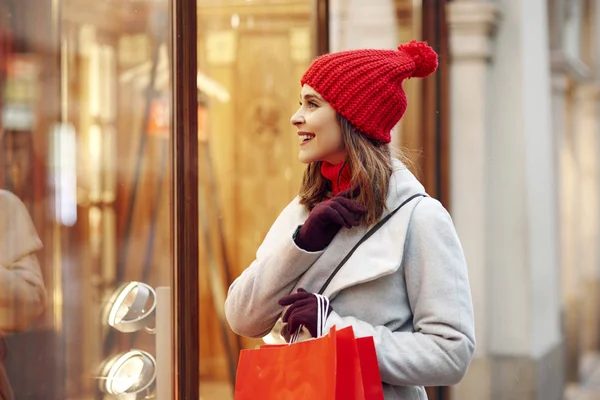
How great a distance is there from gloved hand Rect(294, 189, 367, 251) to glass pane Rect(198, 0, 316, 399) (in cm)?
171

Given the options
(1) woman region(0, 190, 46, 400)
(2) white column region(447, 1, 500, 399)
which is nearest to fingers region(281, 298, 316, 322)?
(1) woman region(0, 190, 46, 400)

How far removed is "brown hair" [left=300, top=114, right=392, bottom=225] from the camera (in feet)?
8.36

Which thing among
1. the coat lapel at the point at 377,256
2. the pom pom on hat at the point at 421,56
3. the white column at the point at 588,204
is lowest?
the white column at the point at 588,204

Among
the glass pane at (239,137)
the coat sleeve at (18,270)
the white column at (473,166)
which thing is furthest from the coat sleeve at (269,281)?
the white column at (473,166)

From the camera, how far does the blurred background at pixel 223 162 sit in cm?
312

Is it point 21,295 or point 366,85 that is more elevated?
point 366,85

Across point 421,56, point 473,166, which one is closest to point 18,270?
point 421,56

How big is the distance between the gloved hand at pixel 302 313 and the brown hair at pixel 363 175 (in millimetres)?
245

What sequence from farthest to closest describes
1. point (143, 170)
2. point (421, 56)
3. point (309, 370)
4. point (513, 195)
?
point (513, 195), point (143, 170), point (421, 56), point (309, 370)

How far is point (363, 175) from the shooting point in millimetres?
2553

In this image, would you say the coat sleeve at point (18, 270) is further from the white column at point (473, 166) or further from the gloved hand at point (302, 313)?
the white column at point (473, 166)

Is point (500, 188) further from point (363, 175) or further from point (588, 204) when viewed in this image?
point (363, 175)

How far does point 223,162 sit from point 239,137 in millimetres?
244

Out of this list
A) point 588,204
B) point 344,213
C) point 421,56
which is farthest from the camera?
point 588,204
